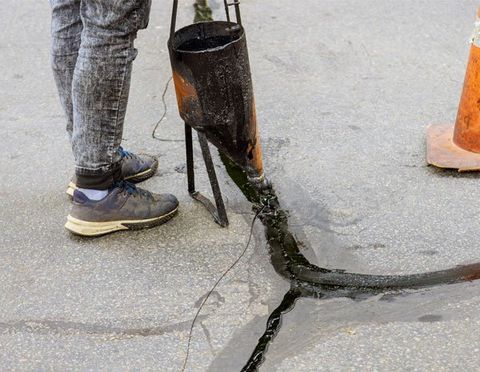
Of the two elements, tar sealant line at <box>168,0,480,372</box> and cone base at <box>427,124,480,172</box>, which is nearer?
tar sealant line at <box>168,0,480,372</box>

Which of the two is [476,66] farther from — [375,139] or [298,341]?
[298,341]

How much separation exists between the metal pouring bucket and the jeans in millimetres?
191

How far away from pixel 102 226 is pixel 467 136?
65.6 inches

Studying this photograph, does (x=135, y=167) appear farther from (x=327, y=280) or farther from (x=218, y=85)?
(x=327, y=280)

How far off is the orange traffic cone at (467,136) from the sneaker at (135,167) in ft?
4.13

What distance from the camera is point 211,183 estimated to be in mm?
2736

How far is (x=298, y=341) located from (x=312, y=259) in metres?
Answer: 0.44

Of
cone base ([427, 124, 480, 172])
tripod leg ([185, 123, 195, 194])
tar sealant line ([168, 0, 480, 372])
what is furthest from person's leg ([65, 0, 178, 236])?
cone base ([427, 124, 480, 172])

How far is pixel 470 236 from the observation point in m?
2.67

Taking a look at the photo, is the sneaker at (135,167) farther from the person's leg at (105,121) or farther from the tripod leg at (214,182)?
the tripod leg at (214,182)

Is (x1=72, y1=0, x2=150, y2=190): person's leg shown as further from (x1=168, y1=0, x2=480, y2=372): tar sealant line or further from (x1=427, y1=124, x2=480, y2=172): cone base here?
(x1=427, y1=124, x2=480, y2=172): cone base

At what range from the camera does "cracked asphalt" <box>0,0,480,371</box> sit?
221 centimetres

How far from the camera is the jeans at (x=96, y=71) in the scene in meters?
2.47

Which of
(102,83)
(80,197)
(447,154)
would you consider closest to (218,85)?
(102,83)
